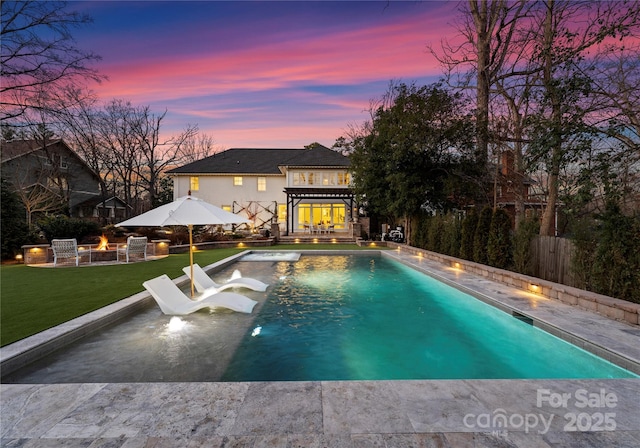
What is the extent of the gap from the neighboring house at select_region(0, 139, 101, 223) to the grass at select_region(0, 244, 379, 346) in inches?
451

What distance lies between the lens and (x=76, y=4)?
14328 mm

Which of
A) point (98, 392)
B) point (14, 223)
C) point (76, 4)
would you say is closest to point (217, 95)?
point (76, 4)

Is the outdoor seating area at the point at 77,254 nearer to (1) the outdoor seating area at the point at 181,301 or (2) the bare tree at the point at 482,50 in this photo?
(1) the outdoor seating area at the point at 181,301

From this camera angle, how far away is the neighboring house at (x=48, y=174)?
843 inches

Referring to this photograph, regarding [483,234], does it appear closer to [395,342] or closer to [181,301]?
[395,342]

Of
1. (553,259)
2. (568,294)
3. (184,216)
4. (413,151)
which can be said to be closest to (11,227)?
(184,216)

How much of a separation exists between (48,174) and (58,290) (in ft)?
82.4

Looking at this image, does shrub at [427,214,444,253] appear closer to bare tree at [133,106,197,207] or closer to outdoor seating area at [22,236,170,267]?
outdoor seating area at [22,236,170,267]

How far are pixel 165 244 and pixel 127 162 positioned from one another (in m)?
23.3

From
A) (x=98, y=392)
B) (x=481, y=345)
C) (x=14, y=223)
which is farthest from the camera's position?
(x=14, y=223)

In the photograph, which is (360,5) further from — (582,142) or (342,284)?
(342,284)

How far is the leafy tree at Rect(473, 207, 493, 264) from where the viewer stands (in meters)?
11.1

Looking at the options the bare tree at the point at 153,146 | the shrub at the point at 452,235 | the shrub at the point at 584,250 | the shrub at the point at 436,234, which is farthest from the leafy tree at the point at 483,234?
the bare tree at the point at 153,146

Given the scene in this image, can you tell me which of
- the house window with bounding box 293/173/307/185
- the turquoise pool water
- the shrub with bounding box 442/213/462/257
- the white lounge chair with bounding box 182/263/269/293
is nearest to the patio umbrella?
the white lounge chair with bounding box 182/263/269/293
